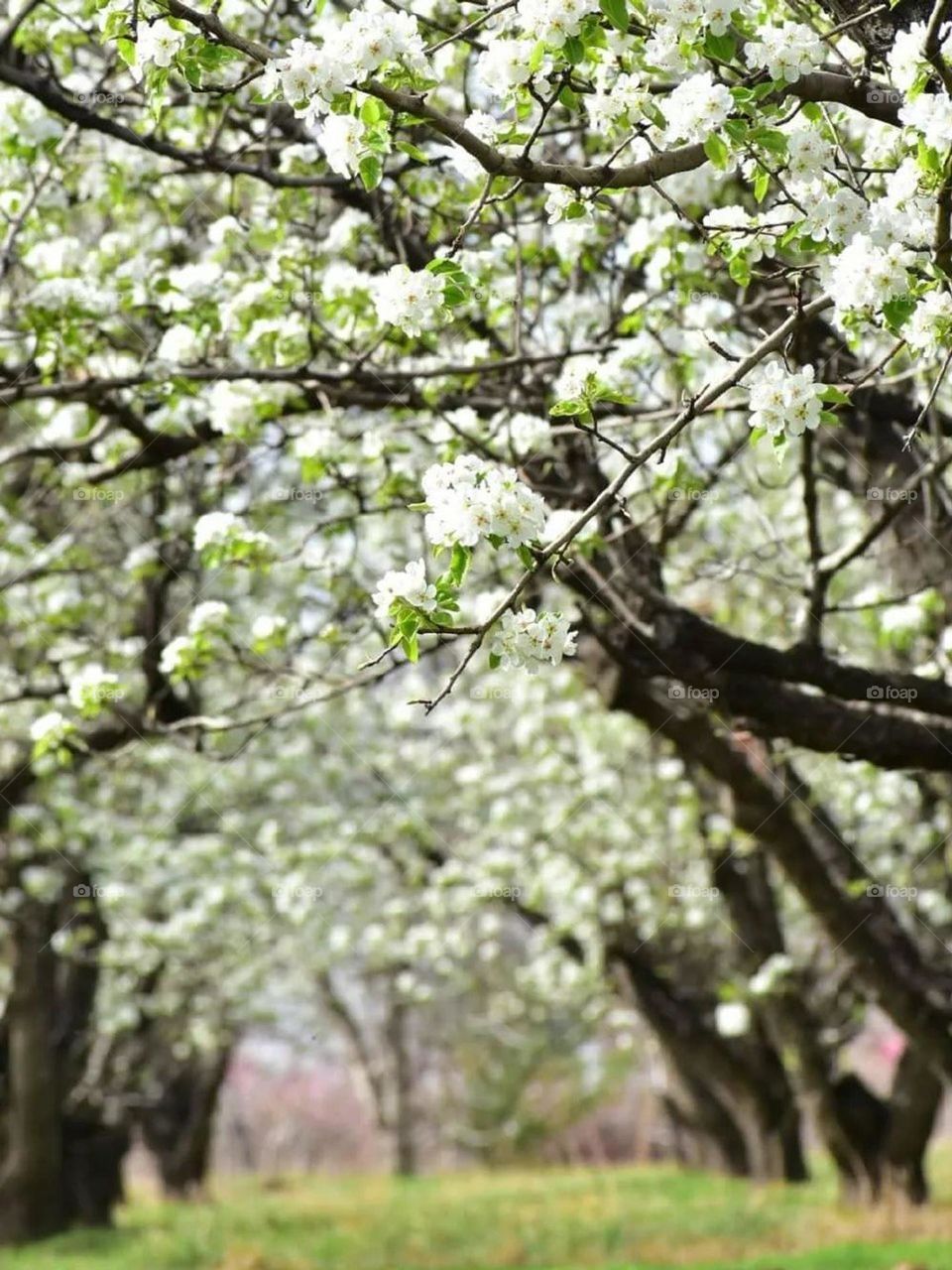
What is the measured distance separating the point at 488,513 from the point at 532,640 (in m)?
0.33

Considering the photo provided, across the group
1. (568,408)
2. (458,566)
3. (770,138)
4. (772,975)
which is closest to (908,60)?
(770,138)

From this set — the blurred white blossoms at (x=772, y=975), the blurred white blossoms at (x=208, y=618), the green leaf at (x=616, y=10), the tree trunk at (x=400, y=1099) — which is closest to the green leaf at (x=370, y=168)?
the green leaf at (x=616, y=10)

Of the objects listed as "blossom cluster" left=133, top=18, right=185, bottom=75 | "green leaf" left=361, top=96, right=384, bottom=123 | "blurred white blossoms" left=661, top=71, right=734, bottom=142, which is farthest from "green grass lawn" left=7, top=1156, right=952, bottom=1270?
"blossom cluster" left=133, top=18, right=185, bottom=75

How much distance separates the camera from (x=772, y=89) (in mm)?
3688

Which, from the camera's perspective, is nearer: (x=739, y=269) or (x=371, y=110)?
(x=371, y=110)

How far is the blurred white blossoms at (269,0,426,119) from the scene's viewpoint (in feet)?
11.0

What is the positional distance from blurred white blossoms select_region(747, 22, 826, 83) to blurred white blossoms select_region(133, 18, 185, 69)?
1.30 meters

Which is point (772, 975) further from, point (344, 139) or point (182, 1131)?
point (182, 1131)

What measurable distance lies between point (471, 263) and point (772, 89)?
1.98 m

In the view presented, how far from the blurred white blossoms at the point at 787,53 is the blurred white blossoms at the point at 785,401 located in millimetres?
679

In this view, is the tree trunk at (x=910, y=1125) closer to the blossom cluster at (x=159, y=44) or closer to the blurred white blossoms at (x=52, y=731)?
the blurred white blossoms at (x=52, y=731)

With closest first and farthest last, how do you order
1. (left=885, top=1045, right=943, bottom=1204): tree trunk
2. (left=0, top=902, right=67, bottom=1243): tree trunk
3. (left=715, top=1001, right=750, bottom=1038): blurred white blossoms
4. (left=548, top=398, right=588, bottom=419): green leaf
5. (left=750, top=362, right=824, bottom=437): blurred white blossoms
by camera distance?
(left=750, top=362, right=824, bottom=437): blurred white blossoms, (left=548, top=398, right=588, bottom=419): green leaf, (left=885, top=1045, right=943, bottom=1204): tree trunk, (left=715, top=1001, right=750, bottom=1038): blurred white blossoms, (left=0, top=902, right=67, bottom=1243): tree trunk

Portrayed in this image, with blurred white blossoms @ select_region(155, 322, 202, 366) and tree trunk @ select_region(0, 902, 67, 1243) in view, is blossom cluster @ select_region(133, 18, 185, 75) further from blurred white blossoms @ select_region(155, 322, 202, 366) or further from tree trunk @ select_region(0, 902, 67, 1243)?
tree trunk @ select_region(0, 902, 67, 1243)

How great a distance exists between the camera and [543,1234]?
454 inches
